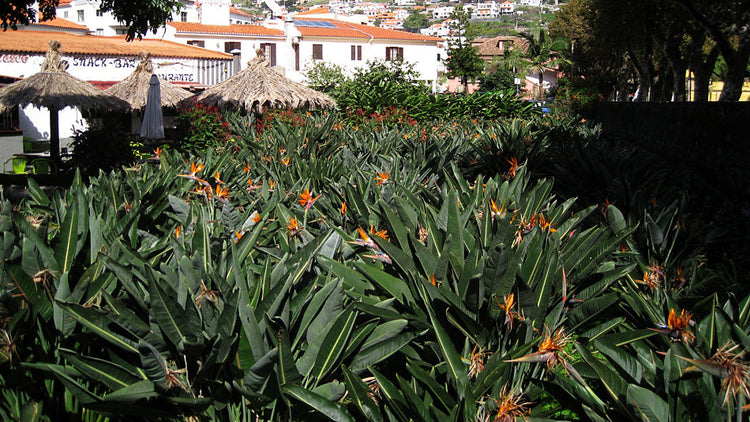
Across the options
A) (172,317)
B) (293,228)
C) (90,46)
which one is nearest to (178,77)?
(90,46)

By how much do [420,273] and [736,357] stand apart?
1.24 metres

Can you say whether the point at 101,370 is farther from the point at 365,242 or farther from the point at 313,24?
the point at 313,24

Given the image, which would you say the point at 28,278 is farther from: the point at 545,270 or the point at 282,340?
the point at 545,270

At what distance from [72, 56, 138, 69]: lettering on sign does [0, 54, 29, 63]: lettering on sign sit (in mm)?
1825

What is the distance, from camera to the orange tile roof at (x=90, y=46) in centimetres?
2543

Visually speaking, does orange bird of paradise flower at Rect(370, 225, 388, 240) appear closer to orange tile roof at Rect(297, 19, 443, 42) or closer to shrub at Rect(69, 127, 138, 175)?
shrub at Rect(69, 127, 138, 175)

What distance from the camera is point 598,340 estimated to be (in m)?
2.31

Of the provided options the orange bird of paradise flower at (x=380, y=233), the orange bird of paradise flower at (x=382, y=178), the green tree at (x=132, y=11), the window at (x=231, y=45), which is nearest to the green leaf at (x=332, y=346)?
the orange bird of paradise flower at (x=380, y=233)

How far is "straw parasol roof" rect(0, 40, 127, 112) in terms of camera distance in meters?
14.4

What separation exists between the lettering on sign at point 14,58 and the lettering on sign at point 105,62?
1.83 meters

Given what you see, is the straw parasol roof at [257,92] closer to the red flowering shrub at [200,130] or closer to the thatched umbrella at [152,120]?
the thatched umbrella at [152,120]

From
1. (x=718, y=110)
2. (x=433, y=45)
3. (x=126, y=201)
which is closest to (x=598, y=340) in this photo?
(x=126, y=201)

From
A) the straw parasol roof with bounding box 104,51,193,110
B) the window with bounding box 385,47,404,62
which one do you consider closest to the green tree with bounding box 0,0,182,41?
the straw parasol roof with bounding box 104,51,193,110

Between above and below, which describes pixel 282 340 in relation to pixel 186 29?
below
